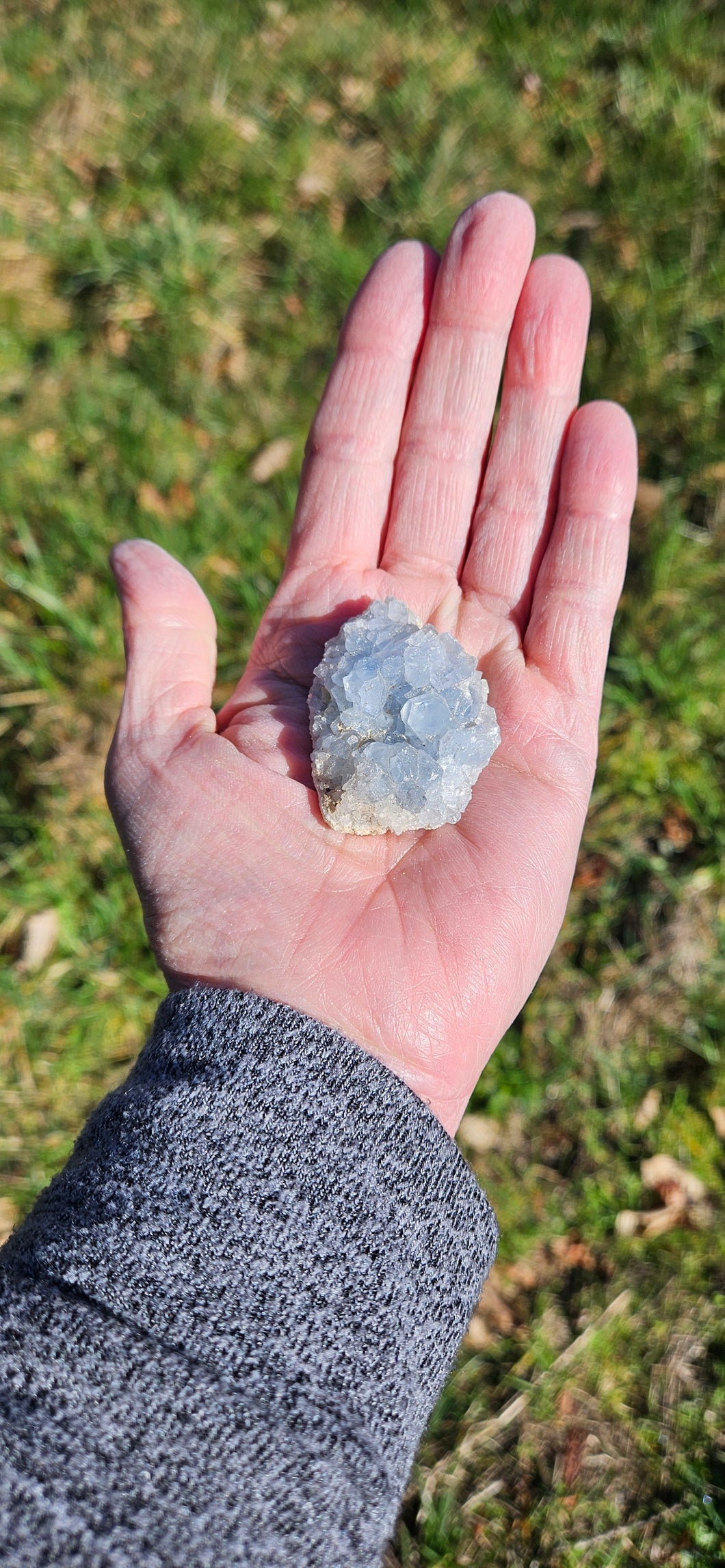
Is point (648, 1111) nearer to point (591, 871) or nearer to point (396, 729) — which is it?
point (591, 871)

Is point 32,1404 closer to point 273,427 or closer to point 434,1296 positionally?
point 434,1296

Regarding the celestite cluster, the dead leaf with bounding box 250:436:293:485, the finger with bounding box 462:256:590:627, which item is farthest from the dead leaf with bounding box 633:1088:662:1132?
the dead leaf with bounding box 250:436:293:485

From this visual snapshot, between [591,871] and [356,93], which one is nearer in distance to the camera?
[591,871]

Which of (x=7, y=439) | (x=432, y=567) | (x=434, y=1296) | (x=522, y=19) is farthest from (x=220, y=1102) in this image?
(x=522, y=19)

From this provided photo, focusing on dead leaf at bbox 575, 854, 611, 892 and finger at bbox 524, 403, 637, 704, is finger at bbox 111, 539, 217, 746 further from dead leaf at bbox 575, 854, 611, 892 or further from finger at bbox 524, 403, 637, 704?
dead leaf at bbox 575, 854, 611, 892

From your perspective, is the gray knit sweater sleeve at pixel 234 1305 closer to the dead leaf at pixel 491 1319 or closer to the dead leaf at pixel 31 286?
the dead leaf at pixel 491 1319

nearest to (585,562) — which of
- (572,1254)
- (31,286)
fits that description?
(572,1254)
